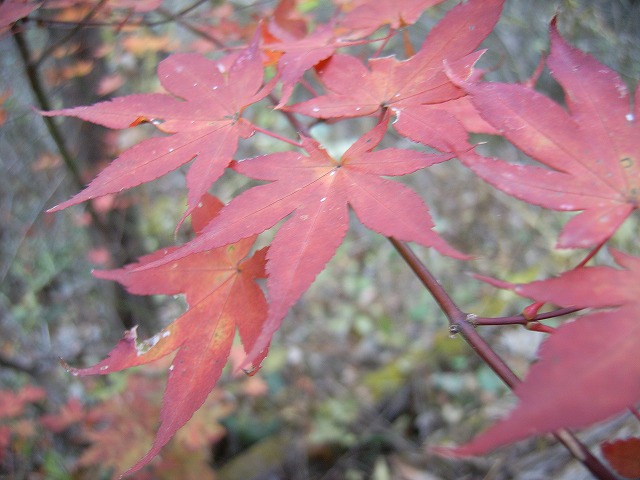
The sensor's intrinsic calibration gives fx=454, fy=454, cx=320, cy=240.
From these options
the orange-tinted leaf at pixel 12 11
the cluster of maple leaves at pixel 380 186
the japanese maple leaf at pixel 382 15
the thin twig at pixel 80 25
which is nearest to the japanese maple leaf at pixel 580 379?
the cluster of maple leaves at pixel 380 186

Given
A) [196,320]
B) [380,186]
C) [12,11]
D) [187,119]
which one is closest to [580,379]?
[380,186]

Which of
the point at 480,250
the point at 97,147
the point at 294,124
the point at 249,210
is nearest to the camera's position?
the point at 249,210

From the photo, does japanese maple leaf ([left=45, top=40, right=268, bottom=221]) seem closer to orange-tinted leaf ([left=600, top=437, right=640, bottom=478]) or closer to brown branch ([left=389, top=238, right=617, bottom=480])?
brown branch ([left=389, top=238, right=617, bottom=480])

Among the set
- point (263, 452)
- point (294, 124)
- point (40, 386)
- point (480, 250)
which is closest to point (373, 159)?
point (294, 124)

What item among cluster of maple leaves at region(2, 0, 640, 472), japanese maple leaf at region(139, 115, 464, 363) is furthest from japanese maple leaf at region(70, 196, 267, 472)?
japanese maple leaf at region(139, 115, 464, 363)

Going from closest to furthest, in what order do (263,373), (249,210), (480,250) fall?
Result: (249,210) < (263,373) < (480,250)

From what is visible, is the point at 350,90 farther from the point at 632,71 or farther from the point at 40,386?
Result: the point at 40,386

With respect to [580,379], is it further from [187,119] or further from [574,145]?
[187,119]
